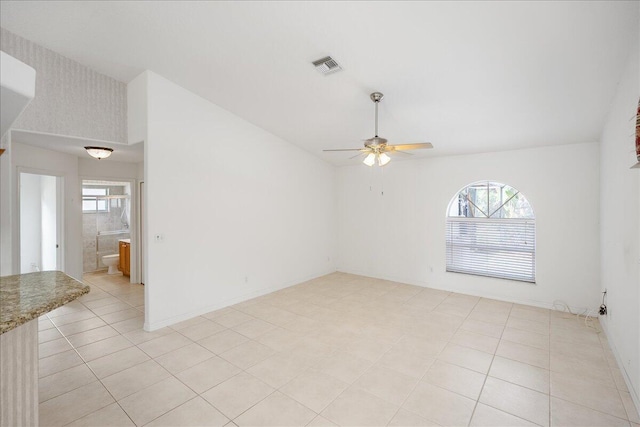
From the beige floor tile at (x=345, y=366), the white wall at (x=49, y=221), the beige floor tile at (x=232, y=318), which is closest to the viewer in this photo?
the beige floor tile at (x=345, y=366)

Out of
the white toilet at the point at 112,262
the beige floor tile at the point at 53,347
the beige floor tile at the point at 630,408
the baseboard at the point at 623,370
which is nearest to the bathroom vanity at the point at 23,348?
the beige floor tile at the point at 53,347

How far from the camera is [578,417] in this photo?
220cm

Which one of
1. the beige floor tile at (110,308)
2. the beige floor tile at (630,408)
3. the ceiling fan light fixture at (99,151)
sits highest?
the ceiling fan light fixture at (99,151)

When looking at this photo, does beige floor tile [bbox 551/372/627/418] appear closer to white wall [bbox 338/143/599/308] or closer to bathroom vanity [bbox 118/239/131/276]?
white wall [bbox 338/143/599/308]

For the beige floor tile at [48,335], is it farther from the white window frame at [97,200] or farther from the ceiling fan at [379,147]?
the white window frame at [97,200]

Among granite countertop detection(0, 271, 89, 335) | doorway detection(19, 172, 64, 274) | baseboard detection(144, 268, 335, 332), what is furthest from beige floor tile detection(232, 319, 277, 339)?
doorway detection(19, 172, 64, 274)

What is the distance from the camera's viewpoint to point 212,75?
143 inches

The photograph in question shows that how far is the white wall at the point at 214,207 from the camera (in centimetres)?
376

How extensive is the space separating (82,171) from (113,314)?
290 cm

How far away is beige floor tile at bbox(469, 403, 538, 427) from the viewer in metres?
2.12

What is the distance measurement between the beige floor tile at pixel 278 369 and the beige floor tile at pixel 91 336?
2037 millimetres

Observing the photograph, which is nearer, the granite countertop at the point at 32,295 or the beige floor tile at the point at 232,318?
the granite countertop at the point at 32,295

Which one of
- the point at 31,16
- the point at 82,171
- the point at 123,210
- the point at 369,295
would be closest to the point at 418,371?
the point at 369,295

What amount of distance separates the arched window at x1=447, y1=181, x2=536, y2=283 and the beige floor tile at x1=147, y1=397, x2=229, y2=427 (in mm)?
4599
